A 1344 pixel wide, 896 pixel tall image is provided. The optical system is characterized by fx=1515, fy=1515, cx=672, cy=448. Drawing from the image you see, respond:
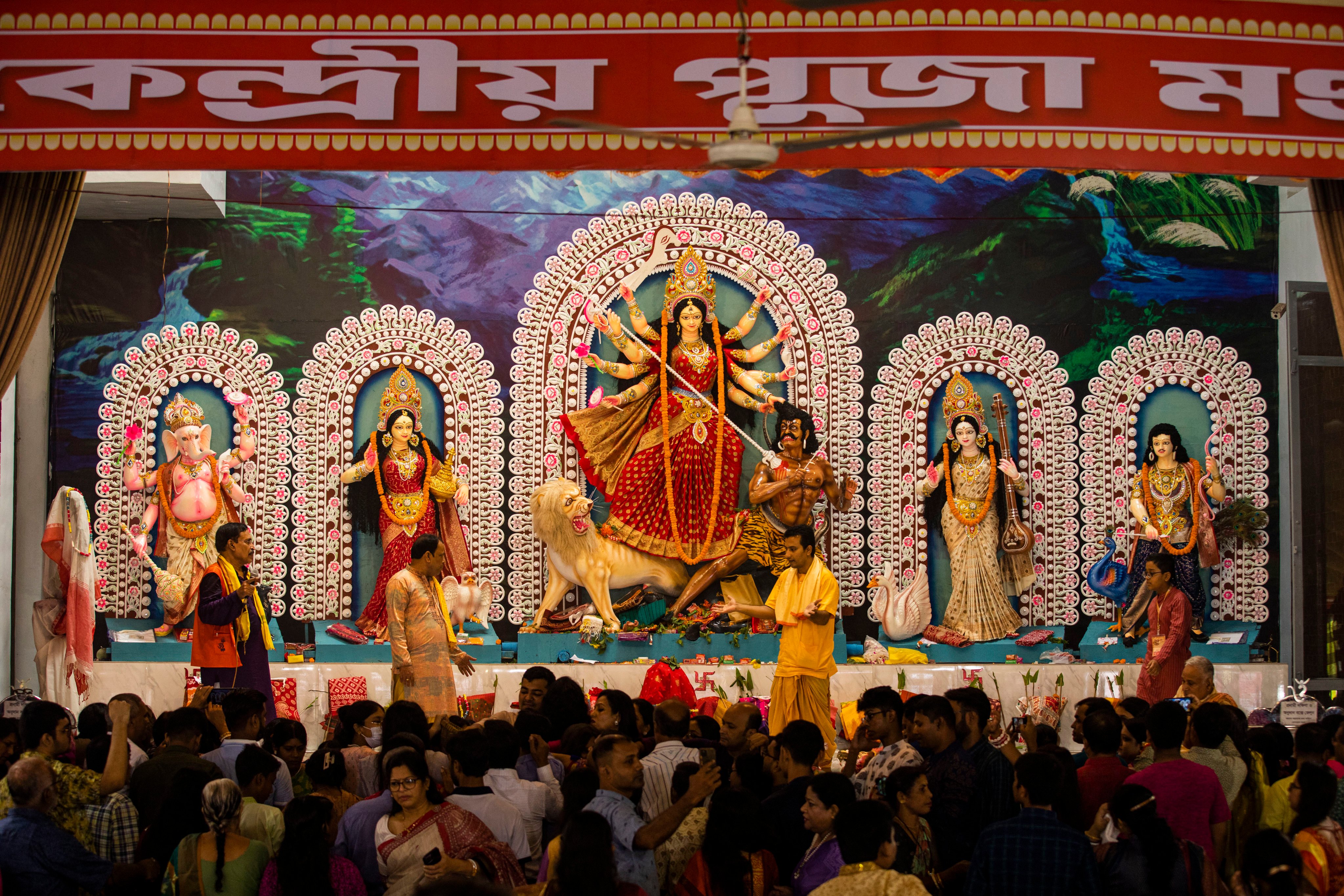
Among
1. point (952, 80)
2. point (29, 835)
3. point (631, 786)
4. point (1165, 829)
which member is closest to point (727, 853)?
point (631, 786)

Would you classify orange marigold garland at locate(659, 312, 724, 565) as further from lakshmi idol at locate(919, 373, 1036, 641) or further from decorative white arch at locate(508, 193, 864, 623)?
lakshmi idol at locate(919, 373, 1036, 641)

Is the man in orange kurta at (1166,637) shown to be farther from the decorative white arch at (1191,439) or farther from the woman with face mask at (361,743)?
the woman with face mask at (361,743)

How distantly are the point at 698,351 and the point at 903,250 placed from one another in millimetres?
1957

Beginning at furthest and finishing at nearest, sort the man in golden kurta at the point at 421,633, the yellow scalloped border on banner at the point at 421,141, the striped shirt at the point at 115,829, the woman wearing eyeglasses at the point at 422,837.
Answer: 1. the man in golden kurta at the point at 421,633
2. the yellow scalloped border on banner at the point at 421,141
3. the striped shirt at the point at 115,829
4. the woman wearing eyeglasses at the point at 422,837

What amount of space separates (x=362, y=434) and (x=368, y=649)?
178cm

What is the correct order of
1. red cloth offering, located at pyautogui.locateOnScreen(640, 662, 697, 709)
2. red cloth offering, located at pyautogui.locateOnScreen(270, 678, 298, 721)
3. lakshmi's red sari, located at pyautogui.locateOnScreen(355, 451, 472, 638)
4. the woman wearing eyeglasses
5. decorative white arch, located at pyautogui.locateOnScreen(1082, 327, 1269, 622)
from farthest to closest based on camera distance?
1. decorative white arch, located at pyautogui.locateOnScreen(1082, 327, 1269, 622)
2. lakshmi's red sari, located at pyautogui.locateOnScreen(355, 451, 472, 638)
3. red cloth offering, located at pyautogui.locateOnScreen(270, 678, 298, 721)
4. red cloth offering, located at pyautogui.locateOnScreen(640, 662, 697, 709)
5. the woman wearing eyeglasses

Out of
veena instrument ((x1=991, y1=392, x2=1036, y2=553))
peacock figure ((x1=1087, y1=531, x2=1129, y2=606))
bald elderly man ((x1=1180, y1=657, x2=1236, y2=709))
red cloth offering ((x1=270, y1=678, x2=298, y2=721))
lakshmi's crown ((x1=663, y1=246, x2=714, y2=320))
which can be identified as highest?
lakshmi's crown ((x1=663, y1=246, x2=714, y2=320))

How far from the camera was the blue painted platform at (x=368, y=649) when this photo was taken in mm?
12133

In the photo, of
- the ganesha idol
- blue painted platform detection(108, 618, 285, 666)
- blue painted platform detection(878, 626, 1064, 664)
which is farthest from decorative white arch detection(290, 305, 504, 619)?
blue painted platform detection(878, 626, 1064, 664)

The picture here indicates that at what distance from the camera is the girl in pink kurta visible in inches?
350

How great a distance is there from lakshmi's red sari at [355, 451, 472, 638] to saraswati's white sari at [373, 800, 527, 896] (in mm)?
7336

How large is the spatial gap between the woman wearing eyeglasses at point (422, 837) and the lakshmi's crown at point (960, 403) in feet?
27.3

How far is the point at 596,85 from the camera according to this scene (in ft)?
25.3

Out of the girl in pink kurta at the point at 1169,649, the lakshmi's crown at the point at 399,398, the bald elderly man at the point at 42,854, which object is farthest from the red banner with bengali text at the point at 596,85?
the lakshmi's crown at the point at 399,398
